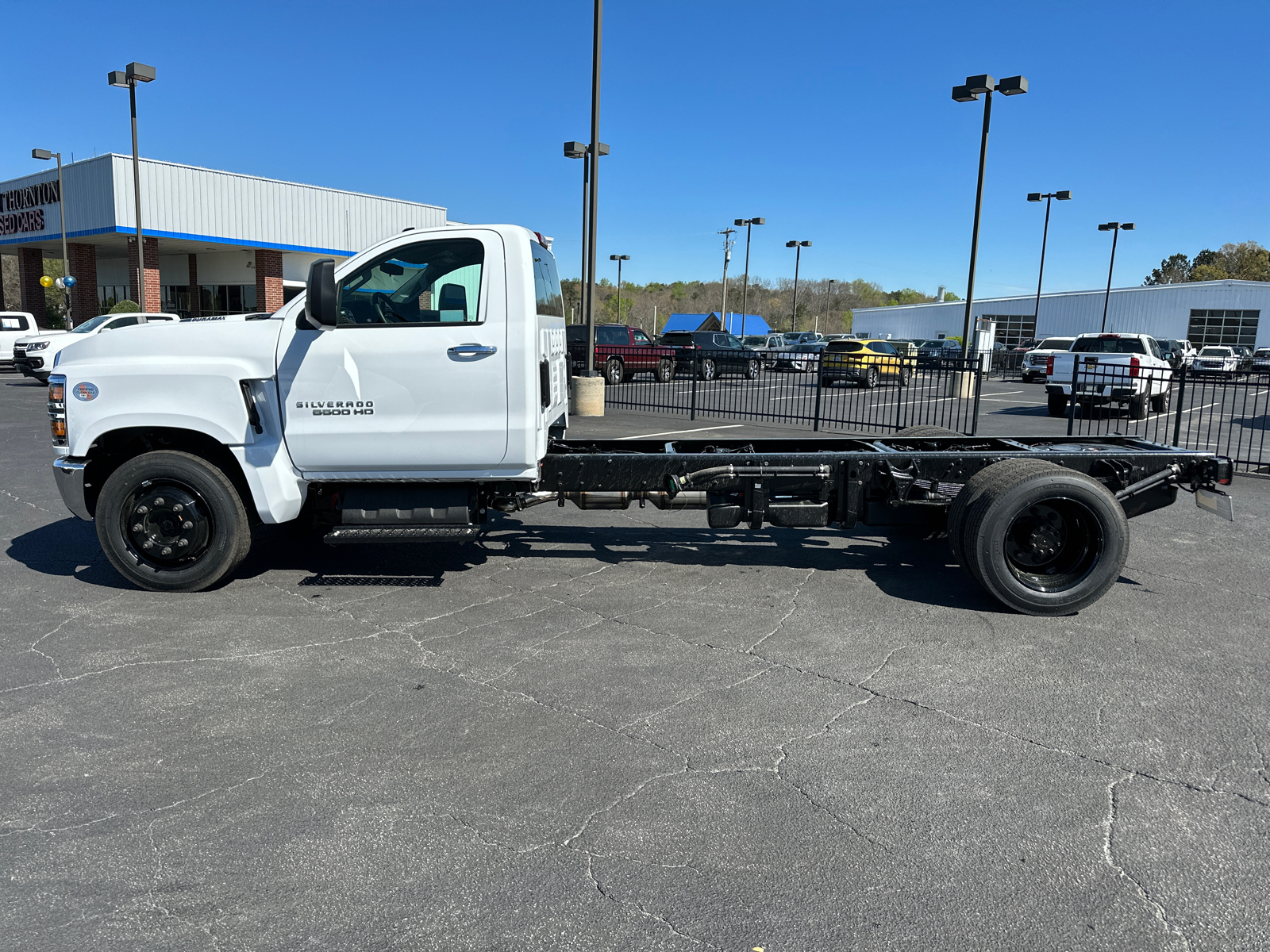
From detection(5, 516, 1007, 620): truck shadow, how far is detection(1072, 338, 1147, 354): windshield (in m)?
20.7

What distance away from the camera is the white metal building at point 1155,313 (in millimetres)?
60688

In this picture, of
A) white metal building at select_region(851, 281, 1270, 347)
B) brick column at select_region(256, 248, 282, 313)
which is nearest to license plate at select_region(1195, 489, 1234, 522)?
brick column at select_region(256, 248, 282, 313)

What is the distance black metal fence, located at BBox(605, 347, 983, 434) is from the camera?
1606cm

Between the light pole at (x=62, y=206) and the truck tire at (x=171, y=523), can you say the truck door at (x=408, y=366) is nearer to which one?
the truck tire at (x=171, y=523)

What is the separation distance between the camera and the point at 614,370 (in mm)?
26031

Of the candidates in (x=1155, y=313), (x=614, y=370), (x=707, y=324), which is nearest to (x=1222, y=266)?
(x=1155, y=313)

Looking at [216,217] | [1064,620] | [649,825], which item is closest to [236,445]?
[649,825]

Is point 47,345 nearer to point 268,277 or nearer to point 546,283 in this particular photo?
point 268,277

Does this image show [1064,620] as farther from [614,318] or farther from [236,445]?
[614,318]

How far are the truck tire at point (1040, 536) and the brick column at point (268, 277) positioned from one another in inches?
1442

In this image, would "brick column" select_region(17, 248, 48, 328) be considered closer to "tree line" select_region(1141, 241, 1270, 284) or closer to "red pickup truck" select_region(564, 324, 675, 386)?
"red pickup truck" select_region(564, 324, 675, 386)

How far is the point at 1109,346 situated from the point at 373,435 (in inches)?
990

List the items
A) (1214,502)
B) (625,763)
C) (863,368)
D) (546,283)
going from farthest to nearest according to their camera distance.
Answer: (863,368)
(546,283)
(1214,502)
(625,763)

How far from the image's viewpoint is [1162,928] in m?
2.85
